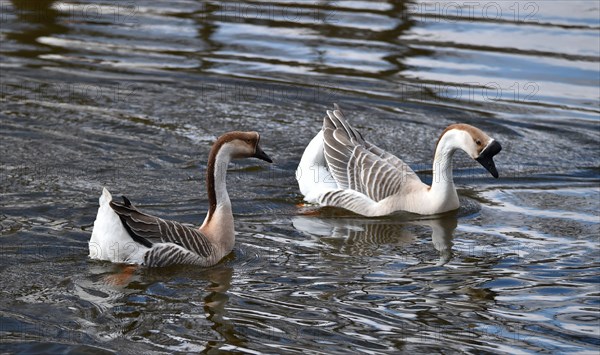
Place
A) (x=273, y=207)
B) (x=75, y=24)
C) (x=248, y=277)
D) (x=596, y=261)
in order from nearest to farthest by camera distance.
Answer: (x=248, y=277)
(x=596, y=261)
(x=273, y=207)
(x=75, y=24)

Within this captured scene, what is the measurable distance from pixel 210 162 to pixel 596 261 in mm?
3792

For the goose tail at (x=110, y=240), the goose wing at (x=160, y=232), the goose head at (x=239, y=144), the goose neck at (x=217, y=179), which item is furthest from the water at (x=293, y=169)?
the goose head at (x=239, y=144)

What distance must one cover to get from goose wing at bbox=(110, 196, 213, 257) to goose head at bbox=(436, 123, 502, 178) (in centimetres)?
322

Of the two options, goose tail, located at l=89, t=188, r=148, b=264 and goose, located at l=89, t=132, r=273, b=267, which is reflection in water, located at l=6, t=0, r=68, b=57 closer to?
goose, located at l=89, t=132, r=273, b=267

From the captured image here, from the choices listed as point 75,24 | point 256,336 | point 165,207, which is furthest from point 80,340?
point 75,24

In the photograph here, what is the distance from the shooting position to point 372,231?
11328 millimetres

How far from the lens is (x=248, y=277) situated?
9570 mm

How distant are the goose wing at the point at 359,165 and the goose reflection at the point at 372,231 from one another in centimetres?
36

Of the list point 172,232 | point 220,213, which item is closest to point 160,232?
point 172,232

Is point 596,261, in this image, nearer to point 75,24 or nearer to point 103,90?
point 103,90

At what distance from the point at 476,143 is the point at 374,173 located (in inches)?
47.6

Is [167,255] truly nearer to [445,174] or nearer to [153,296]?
[153,296]

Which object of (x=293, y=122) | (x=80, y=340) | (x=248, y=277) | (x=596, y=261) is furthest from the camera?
(x=293, y=122)

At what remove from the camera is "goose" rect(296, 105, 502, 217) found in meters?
11.6
